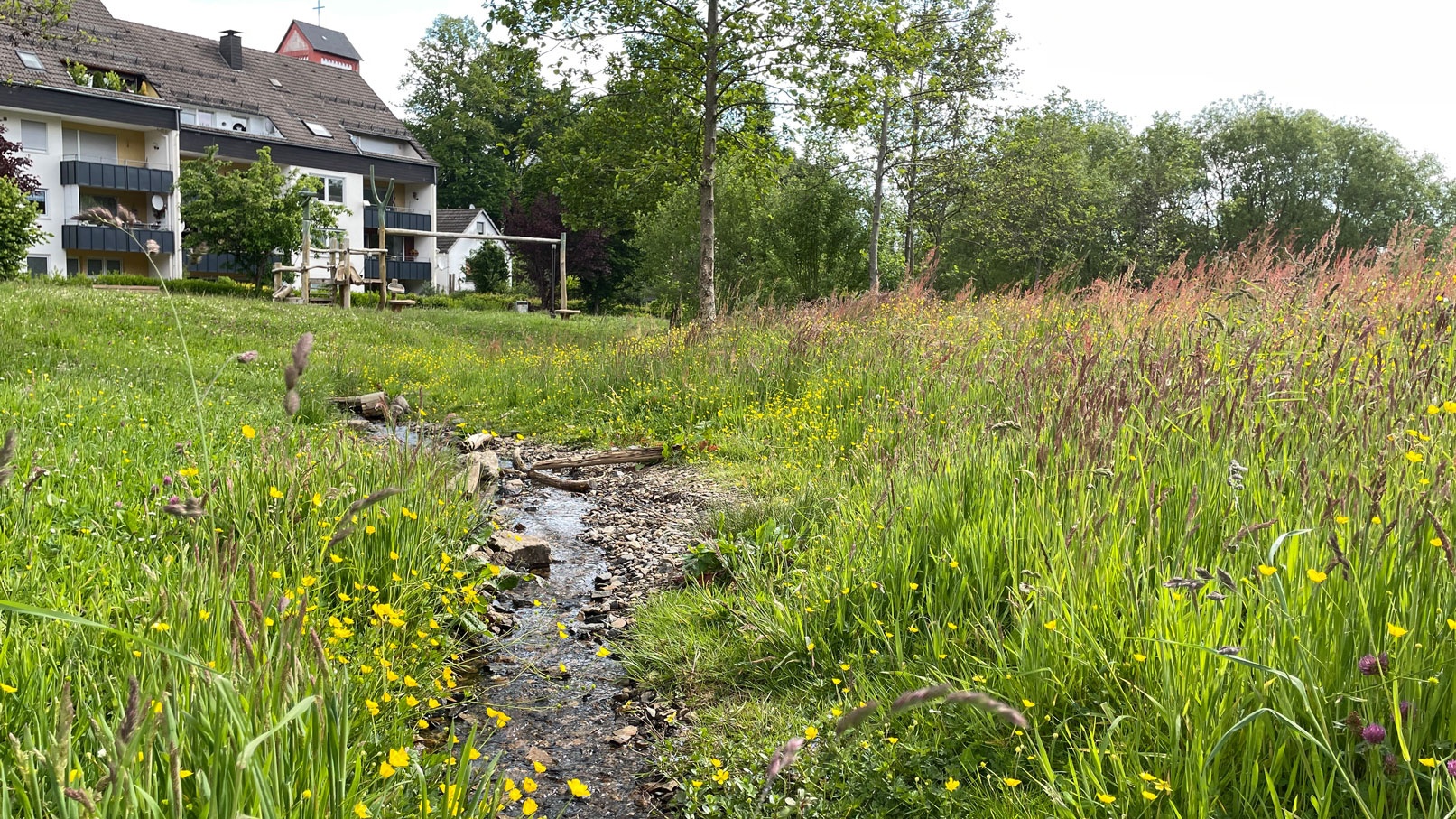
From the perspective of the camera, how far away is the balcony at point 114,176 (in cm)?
3741

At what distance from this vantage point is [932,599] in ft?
11.1

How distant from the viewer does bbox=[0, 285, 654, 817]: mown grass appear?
1808 millimetres

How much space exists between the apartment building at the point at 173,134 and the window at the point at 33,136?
4cm

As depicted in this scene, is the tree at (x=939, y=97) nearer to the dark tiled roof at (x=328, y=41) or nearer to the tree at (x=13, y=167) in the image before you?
the tree at (x=13, y=167)

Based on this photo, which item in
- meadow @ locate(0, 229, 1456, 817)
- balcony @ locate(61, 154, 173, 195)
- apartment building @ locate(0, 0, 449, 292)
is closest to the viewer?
meadow @ locate(0, 229, 1456, 817)

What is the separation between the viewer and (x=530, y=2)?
51.0 feet

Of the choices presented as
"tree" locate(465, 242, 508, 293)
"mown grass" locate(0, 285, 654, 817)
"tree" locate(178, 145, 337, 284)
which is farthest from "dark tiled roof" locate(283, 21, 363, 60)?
"mown grass" locate(0, 285, 654, 817)

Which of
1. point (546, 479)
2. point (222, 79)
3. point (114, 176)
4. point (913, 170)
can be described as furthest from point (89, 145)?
point (546, 479)

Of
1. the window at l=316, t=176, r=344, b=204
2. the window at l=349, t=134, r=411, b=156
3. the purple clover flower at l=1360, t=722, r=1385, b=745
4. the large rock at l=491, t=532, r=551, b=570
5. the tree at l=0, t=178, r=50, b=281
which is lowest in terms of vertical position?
the large rock at l=491, t=532, r=551, b=570

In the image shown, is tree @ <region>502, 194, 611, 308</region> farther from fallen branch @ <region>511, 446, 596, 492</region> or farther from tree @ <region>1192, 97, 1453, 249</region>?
fallen branch @ <region>511, 446, 596, 492</region>

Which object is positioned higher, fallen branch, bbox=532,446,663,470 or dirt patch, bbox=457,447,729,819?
fallen branch, bbox=532,446,663,470

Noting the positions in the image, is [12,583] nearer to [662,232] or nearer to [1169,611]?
[1169,611]

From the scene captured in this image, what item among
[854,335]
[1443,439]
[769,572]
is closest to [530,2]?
[854,335]

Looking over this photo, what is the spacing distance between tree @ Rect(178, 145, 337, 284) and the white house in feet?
69.1
